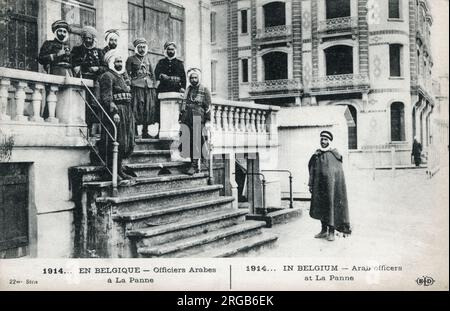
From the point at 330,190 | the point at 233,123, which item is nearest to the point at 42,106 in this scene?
the point at 233,123

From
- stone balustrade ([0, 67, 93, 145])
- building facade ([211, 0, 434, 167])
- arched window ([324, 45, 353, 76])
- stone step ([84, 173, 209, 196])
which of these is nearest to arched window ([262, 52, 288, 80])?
building facade ([211, 0, 434, 167])

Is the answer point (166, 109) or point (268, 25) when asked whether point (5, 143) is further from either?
point (268, 25)

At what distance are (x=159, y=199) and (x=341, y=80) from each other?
12304 mm

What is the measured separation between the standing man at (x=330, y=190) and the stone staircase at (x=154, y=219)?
2.85ft

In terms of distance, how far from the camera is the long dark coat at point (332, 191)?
6.46m

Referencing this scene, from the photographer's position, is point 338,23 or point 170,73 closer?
point 170,73

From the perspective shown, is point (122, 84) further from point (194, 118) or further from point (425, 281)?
point (425, 281)

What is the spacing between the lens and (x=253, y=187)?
357 inches

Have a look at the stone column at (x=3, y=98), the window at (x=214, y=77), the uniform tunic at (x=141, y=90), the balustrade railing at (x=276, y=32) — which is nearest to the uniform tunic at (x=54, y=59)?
the stone column at (x=3, y=98)

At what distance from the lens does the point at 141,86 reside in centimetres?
685

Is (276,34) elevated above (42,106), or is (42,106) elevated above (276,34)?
(276,34)

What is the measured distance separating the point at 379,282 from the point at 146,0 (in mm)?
6393

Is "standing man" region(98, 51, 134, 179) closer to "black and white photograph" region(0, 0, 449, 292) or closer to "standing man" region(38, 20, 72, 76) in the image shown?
"black and white photograph" region(0, 0, 449, 292)

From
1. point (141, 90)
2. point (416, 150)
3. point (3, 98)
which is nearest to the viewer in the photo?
point (3, 98)
